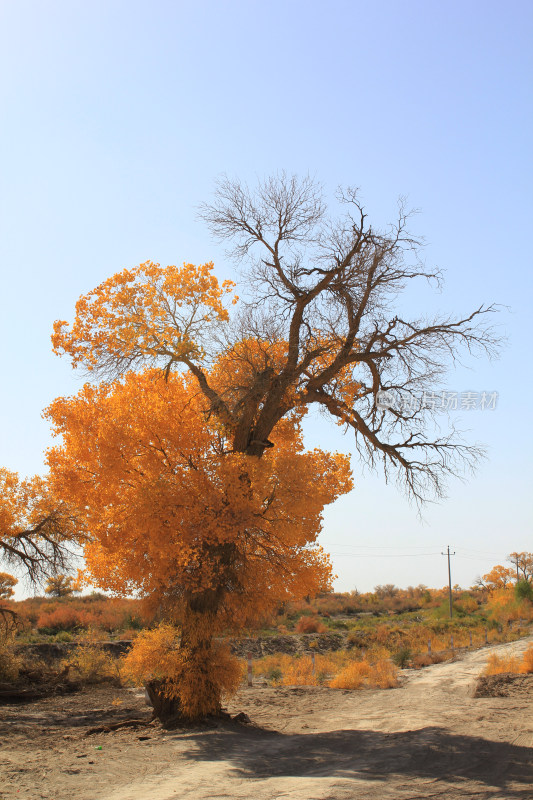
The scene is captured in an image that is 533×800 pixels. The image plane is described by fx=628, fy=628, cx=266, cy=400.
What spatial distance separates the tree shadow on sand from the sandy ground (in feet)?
0.09

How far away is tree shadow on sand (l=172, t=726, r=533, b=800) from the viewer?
8.82 metres

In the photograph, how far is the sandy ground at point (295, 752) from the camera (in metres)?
8.23

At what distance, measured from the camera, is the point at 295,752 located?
1091cm

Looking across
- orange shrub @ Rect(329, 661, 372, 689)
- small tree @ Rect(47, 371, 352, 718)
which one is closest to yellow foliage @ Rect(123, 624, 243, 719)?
small tree @ Rect(47, 371, 352, 718)

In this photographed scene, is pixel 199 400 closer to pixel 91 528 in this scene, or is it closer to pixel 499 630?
pixel 91 528

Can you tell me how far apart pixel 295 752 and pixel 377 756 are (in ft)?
5.01

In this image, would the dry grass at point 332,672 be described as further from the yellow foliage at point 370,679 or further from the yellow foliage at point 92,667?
the yellow foliage at point 92,667

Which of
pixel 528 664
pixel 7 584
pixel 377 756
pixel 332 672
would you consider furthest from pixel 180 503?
pixel 7 584

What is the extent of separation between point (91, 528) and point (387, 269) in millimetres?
8965

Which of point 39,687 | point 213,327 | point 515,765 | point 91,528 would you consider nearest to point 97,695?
point 39,687

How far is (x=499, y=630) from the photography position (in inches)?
1433

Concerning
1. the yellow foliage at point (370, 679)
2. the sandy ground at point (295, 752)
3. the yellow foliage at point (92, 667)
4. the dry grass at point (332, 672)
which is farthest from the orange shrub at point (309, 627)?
the sandy ground at point (295, 752)

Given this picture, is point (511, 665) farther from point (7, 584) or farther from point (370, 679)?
point (7, 584)

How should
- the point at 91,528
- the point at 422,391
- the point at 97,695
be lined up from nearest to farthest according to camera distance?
the point at 91,528 < the point at 422,391 < the point at 97,695
